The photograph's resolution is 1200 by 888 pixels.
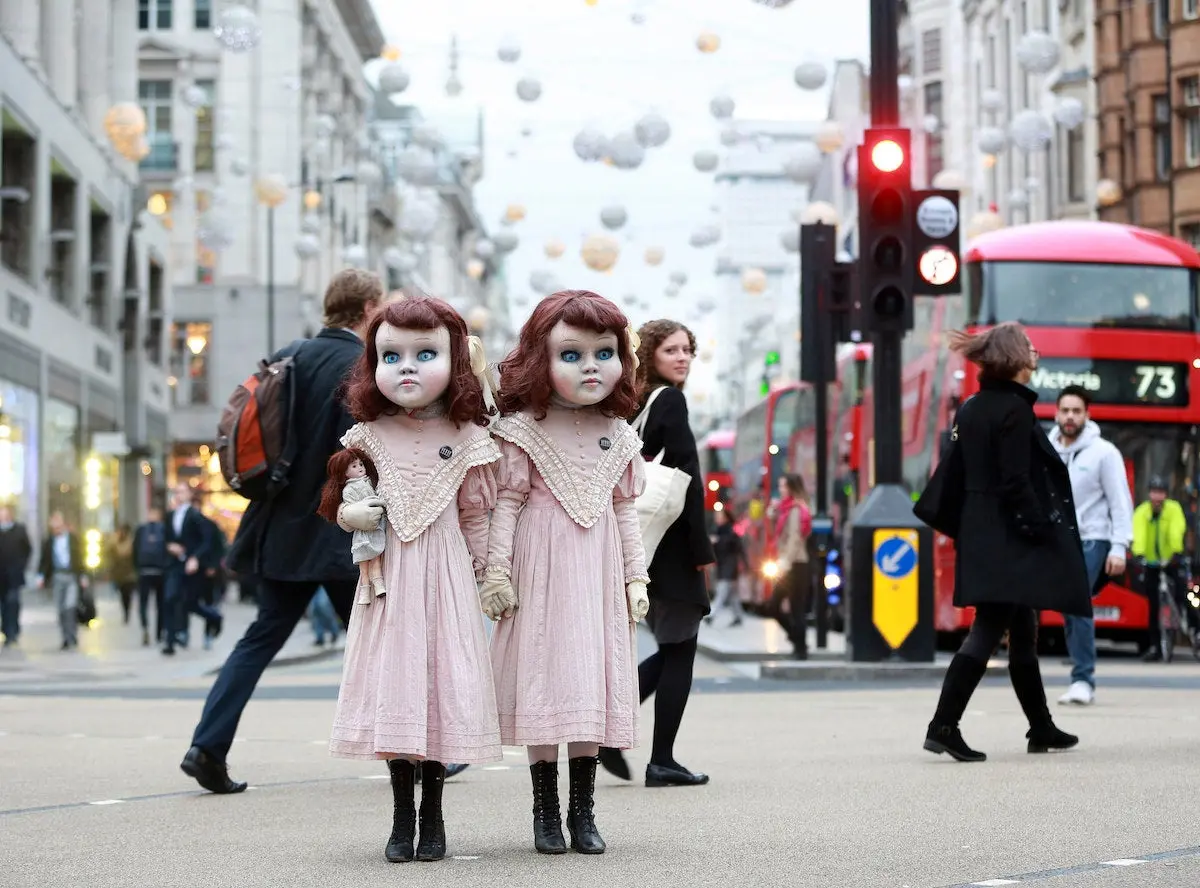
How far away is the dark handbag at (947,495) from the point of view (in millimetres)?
9328

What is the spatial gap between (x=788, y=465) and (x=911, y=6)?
130 feet

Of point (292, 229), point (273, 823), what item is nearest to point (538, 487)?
point (273, 823)

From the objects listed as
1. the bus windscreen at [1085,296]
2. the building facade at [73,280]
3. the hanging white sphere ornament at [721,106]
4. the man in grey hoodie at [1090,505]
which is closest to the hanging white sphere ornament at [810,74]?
the hanging white sphere ornament at [721,106]

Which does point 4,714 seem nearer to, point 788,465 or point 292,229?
point 788,465

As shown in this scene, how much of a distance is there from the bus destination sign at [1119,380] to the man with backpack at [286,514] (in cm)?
1249

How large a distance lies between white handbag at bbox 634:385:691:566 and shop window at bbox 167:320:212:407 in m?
55.4

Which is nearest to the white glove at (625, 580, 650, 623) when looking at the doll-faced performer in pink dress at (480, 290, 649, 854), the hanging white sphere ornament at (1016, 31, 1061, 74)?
the doll-faced performer in pink dress at (480, 290, 649, 854)

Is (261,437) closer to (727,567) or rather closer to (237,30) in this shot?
(237,30)

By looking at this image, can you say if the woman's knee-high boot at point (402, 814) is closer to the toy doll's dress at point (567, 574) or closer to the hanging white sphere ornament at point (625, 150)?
the toy doll's dress at point (567, 574)

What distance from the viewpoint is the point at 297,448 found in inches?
325

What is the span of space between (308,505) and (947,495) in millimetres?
2732

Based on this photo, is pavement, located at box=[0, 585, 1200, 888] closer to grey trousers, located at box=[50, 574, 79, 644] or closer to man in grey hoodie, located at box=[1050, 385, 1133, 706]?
man in grey hoodie, located at box=[1050, 385, 1133, 706]

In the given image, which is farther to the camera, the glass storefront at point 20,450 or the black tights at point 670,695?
the glass storefront at point 20,450

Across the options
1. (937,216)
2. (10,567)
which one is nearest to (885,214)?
(937,216)
